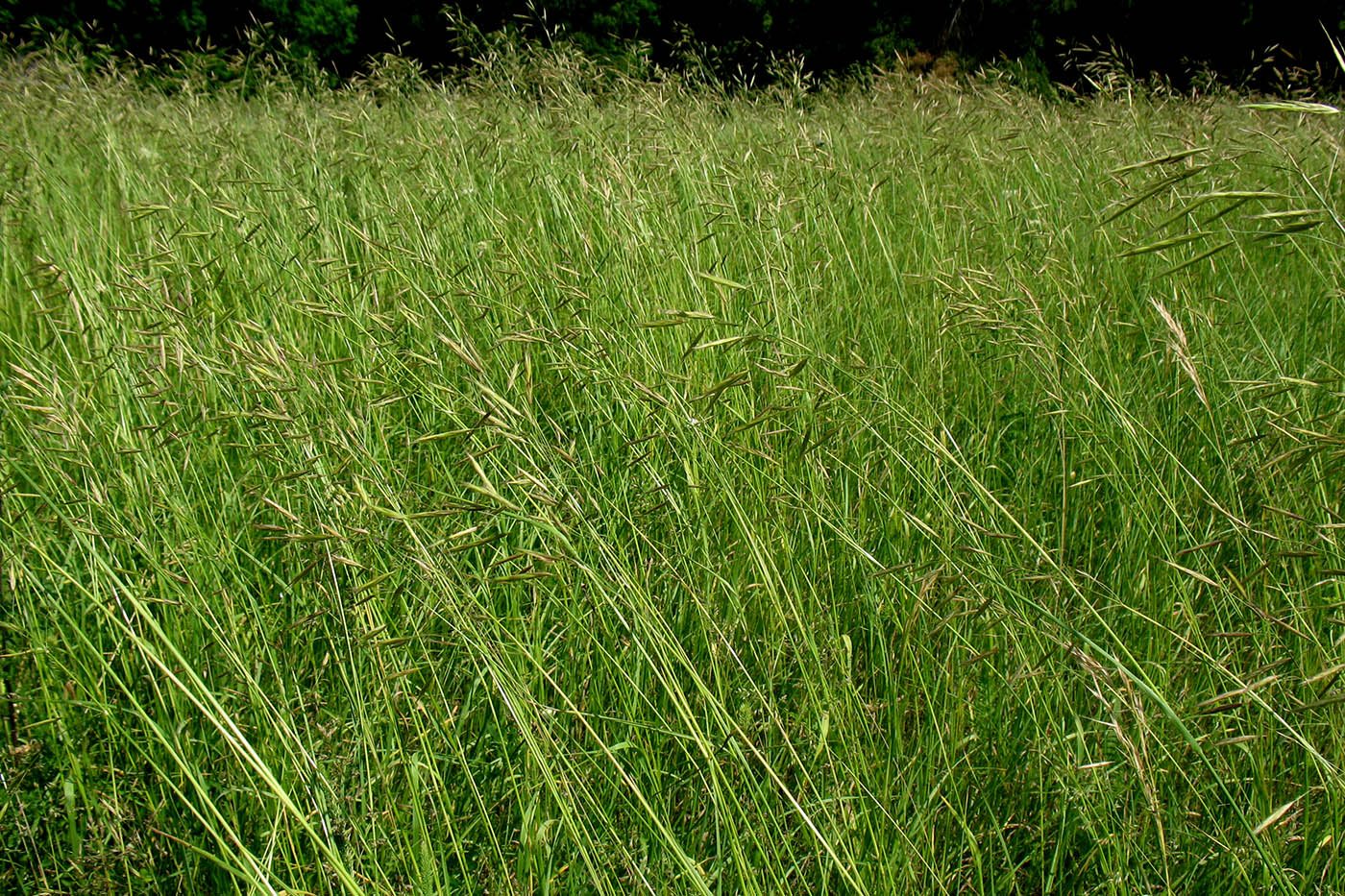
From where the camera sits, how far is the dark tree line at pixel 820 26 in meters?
11.4

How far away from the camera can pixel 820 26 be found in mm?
13023

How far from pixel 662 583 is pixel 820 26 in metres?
13.5

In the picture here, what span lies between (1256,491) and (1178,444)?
254 millimetres

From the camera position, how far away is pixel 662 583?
1.39 meters

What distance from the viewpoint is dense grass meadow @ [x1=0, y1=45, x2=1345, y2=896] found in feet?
3.30

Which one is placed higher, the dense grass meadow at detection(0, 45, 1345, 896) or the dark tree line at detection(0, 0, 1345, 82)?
the dark tree line at detection(0, 0, 1345, 82)

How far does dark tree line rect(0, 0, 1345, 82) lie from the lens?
37.6 feet

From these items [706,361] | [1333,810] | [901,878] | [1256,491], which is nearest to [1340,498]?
[1256,491]

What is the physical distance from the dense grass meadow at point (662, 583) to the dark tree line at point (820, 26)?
33.5 ft

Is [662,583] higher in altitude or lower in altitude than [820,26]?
lower

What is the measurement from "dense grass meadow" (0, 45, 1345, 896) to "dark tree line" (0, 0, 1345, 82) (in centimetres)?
1021

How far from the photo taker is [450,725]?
1191mm

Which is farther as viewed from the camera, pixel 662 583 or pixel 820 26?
pixel 820 26

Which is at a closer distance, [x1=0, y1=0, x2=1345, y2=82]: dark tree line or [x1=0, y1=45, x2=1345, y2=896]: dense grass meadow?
[x1=0, y1=45, x2=1345, y2=896]: dense grass meadow
